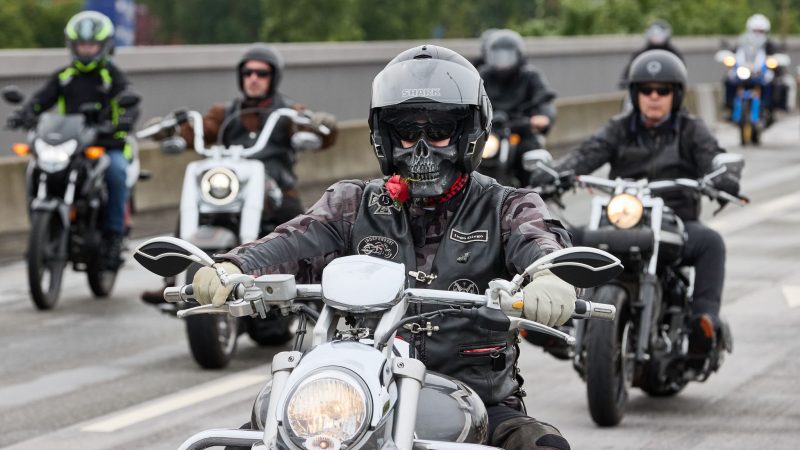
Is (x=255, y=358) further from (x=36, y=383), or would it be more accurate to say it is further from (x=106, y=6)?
(x=106, y=6)

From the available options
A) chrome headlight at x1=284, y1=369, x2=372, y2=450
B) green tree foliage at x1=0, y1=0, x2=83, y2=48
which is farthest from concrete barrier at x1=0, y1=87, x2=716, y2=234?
green tree foliage at x1=0, y1=0, x2=83, y2=48

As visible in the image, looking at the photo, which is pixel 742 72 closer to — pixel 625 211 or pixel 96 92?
pixel 96 92

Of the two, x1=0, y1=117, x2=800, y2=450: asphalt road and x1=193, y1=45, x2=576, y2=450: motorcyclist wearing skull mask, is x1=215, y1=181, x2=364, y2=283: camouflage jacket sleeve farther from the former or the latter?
x1=0, y1=117, x2=800, y2=450: asphalt road

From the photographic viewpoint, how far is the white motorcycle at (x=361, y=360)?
4129 mm

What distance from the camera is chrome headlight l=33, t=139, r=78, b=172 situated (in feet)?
42.9

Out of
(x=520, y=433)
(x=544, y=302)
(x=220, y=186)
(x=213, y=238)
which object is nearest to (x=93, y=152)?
(x=220, y=186)

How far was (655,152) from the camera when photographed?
9.95 meters

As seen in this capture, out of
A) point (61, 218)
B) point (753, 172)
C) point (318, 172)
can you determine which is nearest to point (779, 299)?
point (61, 218)

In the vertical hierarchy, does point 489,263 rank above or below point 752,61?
above

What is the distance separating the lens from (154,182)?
19.3 m

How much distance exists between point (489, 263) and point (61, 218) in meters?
8.12

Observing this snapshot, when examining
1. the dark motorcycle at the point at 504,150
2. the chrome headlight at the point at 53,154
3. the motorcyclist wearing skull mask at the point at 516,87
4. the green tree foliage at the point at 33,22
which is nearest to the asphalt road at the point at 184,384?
the chrome headlight at the point at 53,154

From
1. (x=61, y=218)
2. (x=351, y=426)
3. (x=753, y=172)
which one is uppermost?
(x=351, y=426)

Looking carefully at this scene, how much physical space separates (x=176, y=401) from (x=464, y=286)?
4.77m
